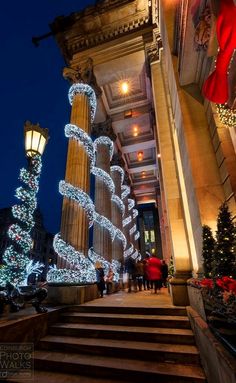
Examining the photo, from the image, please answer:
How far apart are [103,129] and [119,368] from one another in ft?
52.8

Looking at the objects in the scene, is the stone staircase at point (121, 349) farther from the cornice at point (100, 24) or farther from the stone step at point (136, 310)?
the cornice at point (100, 24)

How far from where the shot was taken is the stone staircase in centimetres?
347

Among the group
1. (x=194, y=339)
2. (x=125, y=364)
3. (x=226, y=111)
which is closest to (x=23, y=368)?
(x=125, y=364)

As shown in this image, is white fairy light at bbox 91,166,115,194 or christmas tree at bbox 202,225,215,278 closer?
christmas tree at bbox 202,225,215,278

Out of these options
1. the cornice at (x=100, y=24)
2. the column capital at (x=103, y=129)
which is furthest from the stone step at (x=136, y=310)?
the cornice at (x=100, y=24)

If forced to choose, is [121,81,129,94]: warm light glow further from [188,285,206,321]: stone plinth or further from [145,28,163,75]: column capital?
[188,285,206,321]: stone plinth

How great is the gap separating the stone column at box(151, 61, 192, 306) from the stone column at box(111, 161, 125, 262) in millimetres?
8982

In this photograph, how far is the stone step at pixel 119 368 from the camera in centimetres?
329

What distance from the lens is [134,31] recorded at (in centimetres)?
1301

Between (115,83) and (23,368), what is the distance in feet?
56.3

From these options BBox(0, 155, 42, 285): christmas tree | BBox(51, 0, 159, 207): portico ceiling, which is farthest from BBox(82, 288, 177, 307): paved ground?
BBox(51, 0, 159, 207): portico ceiling

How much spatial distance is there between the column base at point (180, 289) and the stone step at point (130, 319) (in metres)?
0.78

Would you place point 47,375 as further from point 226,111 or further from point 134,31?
point 134,31

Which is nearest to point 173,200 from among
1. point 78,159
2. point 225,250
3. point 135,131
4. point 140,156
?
point 78,159
